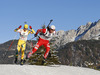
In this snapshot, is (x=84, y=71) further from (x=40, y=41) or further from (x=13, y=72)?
(x=13, y=72)

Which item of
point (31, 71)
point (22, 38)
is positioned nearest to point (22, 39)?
point (22, 38)

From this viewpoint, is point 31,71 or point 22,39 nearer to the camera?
point 31,71

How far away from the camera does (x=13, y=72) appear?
8.38 m

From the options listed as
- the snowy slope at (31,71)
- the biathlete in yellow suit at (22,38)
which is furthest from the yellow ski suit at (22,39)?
the snowy slope at (31,71)

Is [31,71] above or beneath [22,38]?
beneath

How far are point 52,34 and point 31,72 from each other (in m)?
2.74

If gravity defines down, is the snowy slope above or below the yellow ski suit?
below

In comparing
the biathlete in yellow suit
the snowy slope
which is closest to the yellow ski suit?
the biathlete in yellow suit

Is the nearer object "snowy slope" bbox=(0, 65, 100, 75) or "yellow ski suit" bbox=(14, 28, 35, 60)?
"snowy slope" bbox=(0, 65, 100, 75)

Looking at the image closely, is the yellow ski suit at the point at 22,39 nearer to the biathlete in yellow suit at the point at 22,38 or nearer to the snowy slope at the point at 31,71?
the biathlete in yellow suit at the point at 22,38

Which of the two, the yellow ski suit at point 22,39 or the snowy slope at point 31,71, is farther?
the yellow ski suit at point 22,39

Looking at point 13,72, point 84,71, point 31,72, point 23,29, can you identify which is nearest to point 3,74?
point 13,72

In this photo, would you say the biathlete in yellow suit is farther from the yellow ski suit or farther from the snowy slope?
the snowy slope

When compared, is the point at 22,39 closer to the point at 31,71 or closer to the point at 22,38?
the point at 22,38
